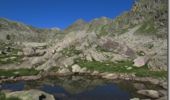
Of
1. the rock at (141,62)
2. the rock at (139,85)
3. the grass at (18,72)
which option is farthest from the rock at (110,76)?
the grass at (18,72)

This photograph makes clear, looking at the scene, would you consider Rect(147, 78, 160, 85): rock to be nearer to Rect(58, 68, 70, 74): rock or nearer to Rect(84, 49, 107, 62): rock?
Rect(84, 49, 107, 62): rock

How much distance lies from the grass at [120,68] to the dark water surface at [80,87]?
6.81 meters

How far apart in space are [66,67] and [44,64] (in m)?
8.17

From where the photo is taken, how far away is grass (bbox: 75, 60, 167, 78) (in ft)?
255

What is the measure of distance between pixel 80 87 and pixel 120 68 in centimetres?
2144

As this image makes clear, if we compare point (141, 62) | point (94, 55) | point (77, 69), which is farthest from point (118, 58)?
point (77, 69)

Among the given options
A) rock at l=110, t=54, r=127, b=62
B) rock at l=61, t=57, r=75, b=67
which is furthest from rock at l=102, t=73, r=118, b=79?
rock at l=61, t=57, r=75, b=67

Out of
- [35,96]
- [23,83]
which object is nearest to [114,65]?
[23,83]

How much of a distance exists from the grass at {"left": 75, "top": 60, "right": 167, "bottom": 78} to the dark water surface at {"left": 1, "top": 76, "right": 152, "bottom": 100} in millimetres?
6808

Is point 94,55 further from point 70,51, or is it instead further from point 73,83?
point 73,83

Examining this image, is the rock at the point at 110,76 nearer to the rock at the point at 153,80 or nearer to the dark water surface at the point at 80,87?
the dark water surface at the point at 80,87

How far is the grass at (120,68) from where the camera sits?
77875 millimetres

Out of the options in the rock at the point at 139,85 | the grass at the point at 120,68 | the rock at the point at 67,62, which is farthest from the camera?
the rock at the point at 67,62

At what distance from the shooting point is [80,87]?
68688 millimetres
